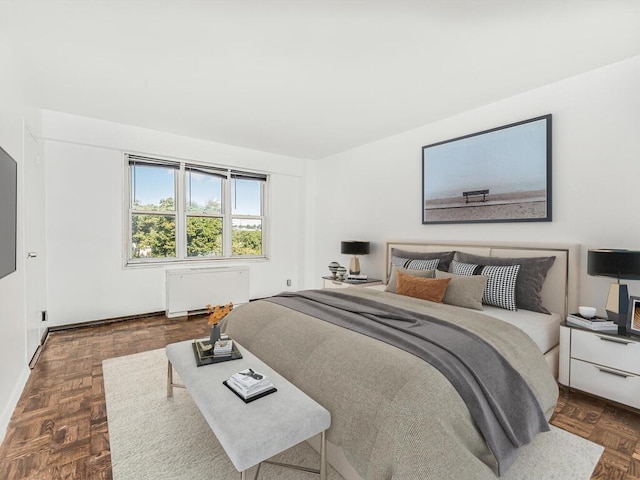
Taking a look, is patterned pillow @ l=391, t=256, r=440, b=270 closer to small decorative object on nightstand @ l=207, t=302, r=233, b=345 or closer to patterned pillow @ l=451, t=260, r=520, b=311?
patterned pillow @ l=451, t=260, r=520, b=311

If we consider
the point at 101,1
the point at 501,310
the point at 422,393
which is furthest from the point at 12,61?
the point at 501,310

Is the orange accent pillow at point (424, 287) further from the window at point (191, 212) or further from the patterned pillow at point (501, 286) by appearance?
the window at point (191, 212)

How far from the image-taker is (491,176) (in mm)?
3422

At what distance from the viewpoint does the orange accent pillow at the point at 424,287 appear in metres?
2.83

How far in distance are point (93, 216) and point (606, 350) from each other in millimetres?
5527

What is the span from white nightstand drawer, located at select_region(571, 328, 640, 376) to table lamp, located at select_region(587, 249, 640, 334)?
0.44 feet

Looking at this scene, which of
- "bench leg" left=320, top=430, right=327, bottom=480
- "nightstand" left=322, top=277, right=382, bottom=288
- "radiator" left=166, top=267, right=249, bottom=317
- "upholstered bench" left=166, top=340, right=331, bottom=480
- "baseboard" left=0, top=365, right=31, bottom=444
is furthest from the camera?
"radiator" left=166, top=267, right=249, bottom=317

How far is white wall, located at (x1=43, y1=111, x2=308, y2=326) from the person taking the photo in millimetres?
3994

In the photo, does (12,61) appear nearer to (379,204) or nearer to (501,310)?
(379,204)

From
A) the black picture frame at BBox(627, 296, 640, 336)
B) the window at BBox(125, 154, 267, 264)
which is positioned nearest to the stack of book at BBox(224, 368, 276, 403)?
the black picture frame at BBox(627, 296, 640, 336)

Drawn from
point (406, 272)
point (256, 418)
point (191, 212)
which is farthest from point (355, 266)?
point (256, 418)

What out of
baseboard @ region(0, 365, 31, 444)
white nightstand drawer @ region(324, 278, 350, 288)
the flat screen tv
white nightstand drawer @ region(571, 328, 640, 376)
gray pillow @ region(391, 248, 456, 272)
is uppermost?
the flat screen tv

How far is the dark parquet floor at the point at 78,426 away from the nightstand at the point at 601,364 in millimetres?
127

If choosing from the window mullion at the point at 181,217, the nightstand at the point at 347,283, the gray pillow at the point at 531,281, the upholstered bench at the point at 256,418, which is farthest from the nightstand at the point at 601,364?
the window mullion at the point at 181,217
